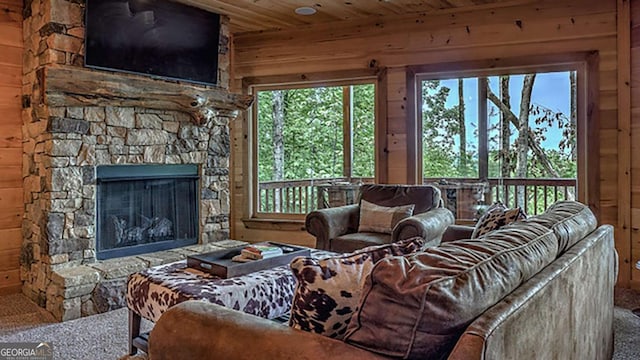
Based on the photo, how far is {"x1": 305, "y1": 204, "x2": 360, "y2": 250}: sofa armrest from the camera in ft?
12.8

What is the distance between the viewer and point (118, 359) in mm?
2596

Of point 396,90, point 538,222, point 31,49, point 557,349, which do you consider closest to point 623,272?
point 396,90

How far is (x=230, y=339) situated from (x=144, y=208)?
340 cm

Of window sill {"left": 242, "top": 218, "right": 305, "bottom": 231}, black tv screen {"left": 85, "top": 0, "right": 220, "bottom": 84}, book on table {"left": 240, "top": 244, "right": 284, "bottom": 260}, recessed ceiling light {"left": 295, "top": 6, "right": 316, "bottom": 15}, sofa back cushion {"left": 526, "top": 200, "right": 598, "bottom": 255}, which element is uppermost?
recessed ceiling light {"left": 295, "top": 6, "right": 316, "bottom": 15}

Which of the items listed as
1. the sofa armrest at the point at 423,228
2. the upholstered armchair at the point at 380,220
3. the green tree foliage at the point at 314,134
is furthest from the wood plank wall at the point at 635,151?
the green tree foliage at the point at 314,134

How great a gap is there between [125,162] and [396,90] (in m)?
2.82

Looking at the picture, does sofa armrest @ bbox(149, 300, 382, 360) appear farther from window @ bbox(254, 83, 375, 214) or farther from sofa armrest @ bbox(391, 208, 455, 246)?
window @ bbox(254, 83, 375, 214)

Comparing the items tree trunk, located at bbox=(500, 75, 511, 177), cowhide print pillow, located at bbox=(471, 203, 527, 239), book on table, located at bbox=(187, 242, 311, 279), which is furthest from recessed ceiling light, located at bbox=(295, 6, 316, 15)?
cowhide print pillow, located at bbox=(471, 203, 527, 239)

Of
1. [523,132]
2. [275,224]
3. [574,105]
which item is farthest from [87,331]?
[574,105]

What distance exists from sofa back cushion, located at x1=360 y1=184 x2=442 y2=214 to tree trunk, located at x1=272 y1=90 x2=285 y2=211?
1572 mm

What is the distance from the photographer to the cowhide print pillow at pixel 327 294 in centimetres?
124

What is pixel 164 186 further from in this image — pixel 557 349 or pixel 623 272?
pixel 623 272

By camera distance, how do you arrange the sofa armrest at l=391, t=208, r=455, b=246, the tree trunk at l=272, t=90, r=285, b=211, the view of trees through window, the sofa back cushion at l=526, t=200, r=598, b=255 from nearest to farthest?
the sofa back cushion at l=526, t=200, r=598, b=255
the sofa armrest at l=391, t=208, r=455, b=246
the view of trees through window
the tree trunk at l=272, t=90, r=285, b=211

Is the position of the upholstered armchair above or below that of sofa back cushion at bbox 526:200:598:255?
below
